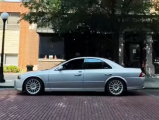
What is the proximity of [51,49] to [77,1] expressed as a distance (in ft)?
24.8

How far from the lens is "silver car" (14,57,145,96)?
381 inches

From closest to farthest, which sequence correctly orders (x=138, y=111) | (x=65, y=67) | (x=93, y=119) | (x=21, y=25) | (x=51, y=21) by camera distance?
(x=93, y=119) → (x=138, y=111) → (x=65, y=67) → (x=51, y=21) → (x=21, y=25)

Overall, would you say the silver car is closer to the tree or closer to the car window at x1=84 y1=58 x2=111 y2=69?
the car window at x1=84 y1=58 x2=111 y2=69

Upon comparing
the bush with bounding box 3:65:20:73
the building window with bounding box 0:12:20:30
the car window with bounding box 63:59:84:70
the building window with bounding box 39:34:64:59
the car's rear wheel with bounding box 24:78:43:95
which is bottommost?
the car's rear wheel with bounding box 24:78:43:95

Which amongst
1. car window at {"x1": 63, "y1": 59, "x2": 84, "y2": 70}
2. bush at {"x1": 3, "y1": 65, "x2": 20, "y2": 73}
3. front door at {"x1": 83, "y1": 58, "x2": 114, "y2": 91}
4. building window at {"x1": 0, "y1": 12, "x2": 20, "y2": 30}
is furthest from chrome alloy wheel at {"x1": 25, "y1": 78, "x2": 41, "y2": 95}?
building window at {"x1": 0, "y1": 12, "x2": 20, "y2": 30}

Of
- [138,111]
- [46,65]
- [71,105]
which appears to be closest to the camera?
[138,111]

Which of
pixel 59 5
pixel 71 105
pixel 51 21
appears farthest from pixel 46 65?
pixel 71 105

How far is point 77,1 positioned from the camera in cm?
1257

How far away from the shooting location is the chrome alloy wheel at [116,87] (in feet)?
32.1

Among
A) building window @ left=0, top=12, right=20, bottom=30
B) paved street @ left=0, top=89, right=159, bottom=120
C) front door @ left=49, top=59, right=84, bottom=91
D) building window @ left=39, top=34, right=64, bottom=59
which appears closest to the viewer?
paved street @ left=0, top=89, right=159, bottom=120

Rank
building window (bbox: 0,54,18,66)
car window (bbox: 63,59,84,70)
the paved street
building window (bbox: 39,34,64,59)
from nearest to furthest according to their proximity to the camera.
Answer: the paved street, car window (bbox: 63,59,84,70), building window (bbox: 39,34,64,59), building window (bbox: 0,54,18,66)

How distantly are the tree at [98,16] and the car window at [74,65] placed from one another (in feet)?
13.6

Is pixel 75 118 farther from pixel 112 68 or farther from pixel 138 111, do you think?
pixel 112 68

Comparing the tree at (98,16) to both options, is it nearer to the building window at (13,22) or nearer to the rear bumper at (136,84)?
the rear bumper at (136,84)
